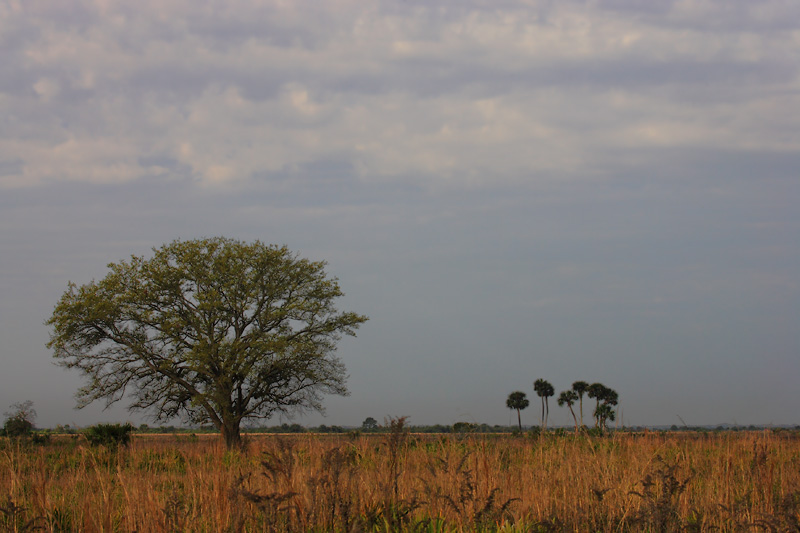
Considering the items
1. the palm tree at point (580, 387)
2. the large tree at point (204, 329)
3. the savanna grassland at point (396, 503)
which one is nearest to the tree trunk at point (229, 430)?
the large tree at point (204, 329)

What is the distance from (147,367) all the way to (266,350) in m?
7.07

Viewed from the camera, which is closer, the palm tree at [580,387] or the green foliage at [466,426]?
the green foliage at [466,426]

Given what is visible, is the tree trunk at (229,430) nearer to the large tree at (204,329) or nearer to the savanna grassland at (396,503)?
the large tree at (204,329)

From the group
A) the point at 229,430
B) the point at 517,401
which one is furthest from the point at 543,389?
the point at 229,430

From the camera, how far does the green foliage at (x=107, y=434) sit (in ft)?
69.4

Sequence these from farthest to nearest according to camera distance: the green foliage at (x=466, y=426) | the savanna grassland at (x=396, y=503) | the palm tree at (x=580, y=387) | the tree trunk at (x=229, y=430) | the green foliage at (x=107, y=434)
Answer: the palm tree at (x=580, y=387), the tree trunk at (x=229, y=430), the green foliage at (x=107, y=434), the green foliage at (x=466, y=426), the savanna grassland at (x=396, y=503)

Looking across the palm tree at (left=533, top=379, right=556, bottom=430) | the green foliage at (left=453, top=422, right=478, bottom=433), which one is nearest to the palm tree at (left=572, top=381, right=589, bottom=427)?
the palm tree at (left=533, top=379, right=556, bottom=430)

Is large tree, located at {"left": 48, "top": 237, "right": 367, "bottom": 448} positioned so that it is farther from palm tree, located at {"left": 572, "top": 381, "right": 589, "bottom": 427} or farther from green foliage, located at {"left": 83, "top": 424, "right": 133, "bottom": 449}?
palm tree, located at {"left": 572, "top": 381, "right": 589, "bottom": 427}

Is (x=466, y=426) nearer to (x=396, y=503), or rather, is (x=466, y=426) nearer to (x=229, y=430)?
(x=396, y=503)

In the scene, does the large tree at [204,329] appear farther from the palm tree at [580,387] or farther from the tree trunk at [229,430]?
the palm tree at [580,387]

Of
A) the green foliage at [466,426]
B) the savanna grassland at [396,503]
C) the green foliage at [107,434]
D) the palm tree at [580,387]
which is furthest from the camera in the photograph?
the palm tree at [580,387]

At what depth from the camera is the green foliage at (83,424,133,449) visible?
2116cm

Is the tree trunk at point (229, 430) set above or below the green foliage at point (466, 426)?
below

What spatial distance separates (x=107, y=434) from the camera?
21578 mm
